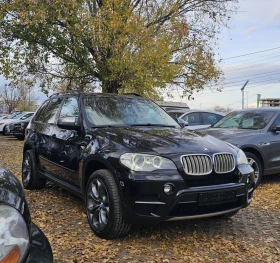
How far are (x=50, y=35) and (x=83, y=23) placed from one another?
1.83 meters

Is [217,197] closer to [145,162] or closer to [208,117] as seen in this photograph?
[145,162]

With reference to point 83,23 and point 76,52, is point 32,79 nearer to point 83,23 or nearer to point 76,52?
point 76,52

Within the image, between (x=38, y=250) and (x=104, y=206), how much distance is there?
1904 mm

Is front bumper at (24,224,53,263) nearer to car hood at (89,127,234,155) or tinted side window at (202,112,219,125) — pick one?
car hood at (89,127,234,155)

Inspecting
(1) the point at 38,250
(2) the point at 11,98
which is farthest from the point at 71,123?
(2) the point at 11,98

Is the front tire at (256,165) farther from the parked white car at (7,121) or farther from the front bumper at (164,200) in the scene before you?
the parked white car at (7,121)

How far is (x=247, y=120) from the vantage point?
7625 millimetres

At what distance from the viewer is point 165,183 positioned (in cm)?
353

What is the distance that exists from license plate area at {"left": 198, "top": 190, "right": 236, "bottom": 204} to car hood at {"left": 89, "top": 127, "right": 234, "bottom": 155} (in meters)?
0.47

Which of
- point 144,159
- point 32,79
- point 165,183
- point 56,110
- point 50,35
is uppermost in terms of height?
point 50,35

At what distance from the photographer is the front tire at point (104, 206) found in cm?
370

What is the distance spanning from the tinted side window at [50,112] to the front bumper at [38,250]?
3.67 metres

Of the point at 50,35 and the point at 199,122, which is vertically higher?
the point at 50,35

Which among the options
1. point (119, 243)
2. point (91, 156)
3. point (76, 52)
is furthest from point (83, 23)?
point (119, 243)
